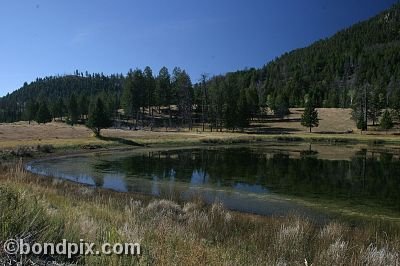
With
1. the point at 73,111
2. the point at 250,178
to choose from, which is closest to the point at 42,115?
the point at 73,111

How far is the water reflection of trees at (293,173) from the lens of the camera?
106 ft

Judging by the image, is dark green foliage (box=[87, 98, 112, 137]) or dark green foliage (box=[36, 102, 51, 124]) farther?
dark green foliage (box=[36, 102, 51, 124])

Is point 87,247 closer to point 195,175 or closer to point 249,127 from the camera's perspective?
point 195,175

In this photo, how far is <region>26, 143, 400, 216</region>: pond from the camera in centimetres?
2806

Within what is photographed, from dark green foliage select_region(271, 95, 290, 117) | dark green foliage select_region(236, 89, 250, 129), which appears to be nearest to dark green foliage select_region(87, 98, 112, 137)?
dark green foliage select_region(236, 89, 250, 129)

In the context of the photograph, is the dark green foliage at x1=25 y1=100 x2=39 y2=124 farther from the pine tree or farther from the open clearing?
the pine tree

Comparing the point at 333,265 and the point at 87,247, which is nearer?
the point at 87,247

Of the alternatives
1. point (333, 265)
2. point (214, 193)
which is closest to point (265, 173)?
point (214, 193)

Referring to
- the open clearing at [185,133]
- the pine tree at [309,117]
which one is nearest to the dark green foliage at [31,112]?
the open clearing at [185,133]

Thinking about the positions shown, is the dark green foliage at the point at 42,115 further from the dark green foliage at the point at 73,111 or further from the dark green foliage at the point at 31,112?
the dark green foliage at the point at 31,112

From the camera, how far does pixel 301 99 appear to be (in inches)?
7485

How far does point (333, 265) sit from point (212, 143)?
79.9 metres

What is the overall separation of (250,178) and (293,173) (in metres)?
5.92

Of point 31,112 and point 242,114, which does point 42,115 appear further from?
point 242,114
